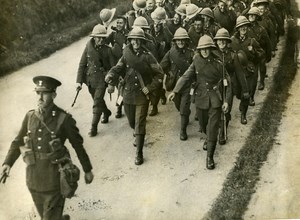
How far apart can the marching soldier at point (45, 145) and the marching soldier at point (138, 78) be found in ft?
6.94

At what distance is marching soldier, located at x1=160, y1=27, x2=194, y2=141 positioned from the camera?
842 centimetres

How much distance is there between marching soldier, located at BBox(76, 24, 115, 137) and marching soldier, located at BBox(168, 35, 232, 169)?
1475 millimetres

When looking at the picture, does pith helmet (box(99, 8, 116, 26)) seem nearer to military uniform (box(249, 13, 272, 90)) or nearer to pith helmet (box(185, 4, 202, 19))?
pith helmet (box(185, 4, 202, 19))

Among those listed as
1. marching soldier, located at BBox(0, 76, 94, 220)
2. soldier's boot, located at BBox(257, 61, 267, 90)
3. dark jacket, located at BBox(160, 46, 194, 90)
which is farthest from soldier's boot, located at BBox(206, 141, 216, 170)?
soldier's boot, located at BBox(257, 61, 267, 90)

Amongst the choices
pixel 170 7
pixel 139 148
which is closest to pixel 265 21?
pixel 170 7

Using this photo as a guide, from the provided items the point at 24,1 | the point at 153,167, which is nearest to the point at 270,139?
the point at 153,167

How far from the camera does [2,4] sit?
35.0 feet

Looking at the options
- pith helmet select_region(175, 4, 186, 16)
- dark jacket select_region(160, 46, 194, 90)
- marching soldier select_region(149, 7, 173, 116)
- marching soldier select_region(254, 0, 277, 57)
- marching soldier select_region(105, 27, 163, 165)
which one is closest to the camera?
marching soldier select_region(105, 27, 163, 165)

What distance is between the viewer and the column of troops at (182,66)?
7.53 m

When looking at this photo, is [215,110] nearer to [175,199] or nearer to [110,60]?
[175,199]

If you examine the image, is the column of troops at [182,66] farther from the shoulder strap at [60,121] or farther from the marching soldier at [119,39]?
the shoulder strap at [60,121]

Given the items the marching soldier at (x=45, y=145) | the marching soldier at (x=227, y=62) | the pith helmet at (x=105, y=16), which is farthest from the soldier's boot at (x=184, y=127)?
the marching soldier at (x=45, y=145)

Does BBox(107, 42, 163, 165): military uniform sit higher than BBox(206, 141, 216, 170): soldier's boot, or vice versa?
BBox(107, 42, 163, 165): military uniform

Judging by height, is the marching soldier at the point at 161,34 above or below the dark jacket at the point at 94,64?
below
